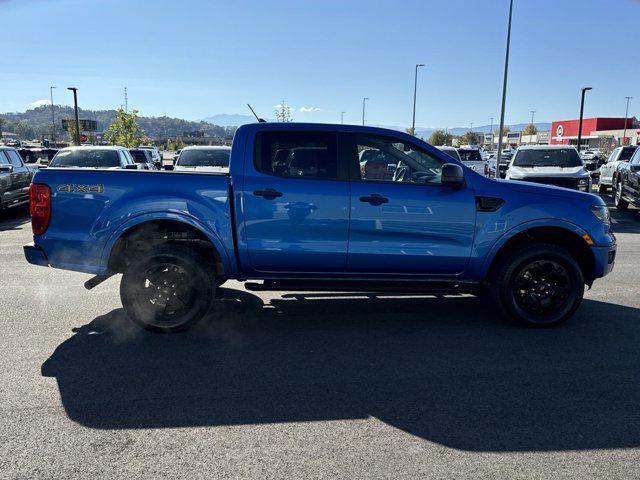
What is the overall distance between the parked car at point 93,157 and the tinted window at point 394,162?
381 inches

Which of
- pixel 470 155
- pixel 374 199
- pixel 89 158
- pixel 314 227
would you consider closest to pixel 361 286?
pixel 314 227

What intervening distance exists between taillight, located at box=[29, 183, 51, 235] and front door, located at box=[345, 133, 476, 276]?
109 inches

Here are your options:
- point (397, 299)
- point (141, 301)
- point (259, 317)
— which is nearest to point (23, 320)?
point (141, 301)

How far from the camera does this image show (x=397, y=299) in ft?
21.3

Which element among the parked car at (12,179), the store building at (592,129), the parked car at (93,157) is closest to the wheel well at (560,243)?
the parked car at (93,157)

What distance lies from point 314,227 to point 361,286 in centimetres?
73

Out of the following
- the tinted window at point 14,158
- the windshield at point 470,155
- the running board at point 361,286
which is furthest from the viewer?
the windshield at point 470,155

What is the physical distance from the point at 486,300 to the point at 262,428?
3.92m

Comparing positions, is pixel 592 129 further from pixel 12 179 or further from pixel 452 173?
pixel 452 173

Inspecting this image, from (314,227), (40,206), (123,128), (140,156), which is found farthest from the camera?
(123,128)

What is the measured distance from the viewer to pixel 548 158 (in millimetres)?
15195

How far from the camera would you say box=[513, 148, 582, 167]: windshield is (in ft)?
49.1

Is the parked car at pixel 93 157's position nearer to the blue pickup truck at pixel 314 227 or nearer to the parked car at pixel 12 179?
the parked car at pixel 12 179

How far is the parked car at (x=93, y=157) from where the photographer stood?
538 inches
